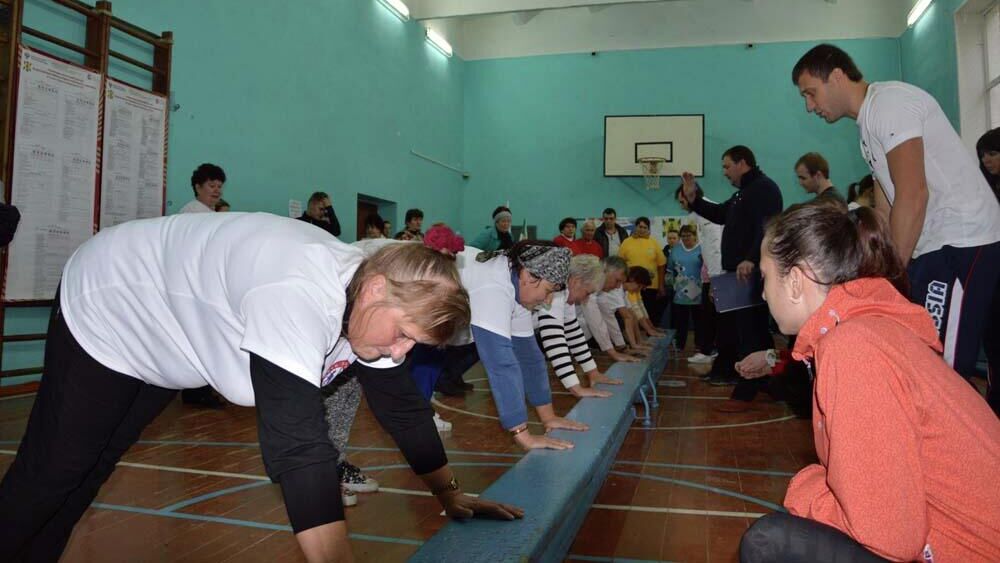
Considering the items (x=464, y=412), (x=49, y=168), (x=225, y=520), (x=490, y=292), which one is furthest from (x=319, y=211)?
(x=225, y=520)

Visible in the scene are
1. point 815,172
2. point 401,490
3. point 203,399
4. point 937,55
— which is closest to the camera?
point 401,490

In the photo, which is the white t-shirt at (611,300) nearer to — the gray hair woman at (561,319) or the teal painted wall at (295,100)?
the gray hair woman at (561,319)

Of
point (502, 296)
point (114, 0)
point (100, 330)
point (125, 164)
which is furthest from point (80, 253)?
point (114, 0)

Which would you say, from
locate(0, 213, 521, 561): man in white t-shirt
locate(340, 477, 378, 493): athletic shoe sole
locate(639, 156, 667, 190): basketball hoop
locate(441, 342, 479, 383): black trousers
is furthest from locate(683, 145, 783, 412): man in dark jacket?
locate(639, 156, 667, 190): basketball hoop

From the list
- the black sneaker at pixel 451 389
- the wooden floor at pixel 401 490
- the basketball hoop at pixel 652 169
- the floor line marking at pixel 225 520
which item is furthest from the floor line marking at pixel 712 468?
the basketball hoop at pixel 652 169

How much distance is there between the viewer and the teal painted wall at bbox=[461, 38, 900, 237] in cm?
1130

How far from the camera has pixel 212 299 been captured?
4.11ft

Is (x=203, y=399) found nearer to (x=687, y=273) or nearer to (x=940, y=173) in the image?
(x=940, y=173)

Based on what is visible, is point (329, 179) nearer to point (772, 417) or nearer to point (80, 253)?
point (772, 417)

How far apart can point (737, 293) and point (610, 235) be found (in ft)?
19.1

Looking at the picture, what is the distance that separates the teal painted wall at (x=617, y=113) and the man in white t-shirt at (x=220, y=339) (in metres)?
10.7

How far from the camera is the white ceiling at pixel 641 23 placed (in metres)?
10.7

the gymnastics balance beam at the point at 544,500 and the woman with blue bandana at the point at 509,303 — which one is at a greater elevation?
the woman with blue bandana at the point at 509,303

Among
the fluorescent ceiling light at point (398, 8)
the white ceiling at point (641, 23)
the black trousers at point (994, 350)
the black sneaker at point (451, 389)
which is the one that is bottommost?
the black sneaker at point (451, 389)
